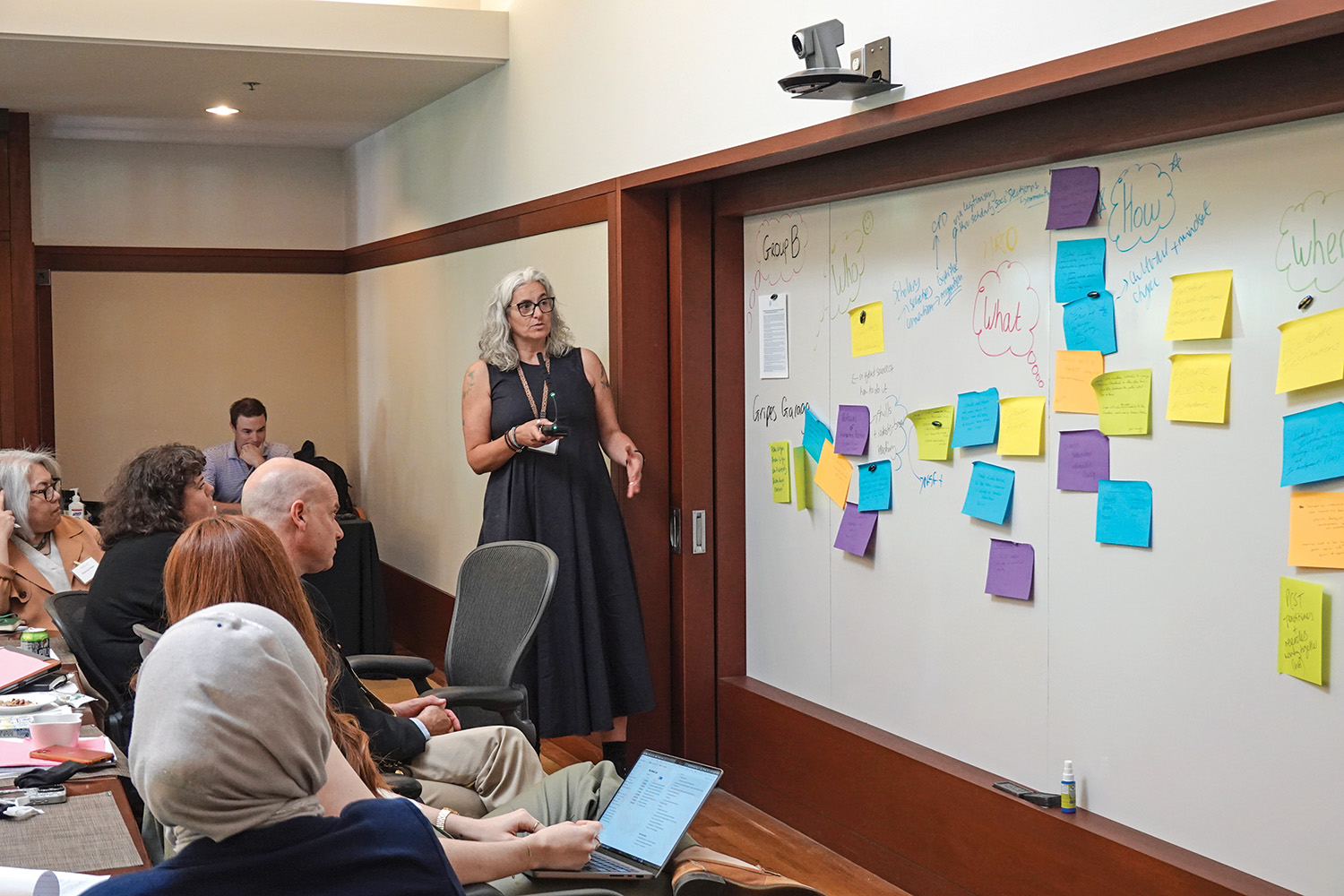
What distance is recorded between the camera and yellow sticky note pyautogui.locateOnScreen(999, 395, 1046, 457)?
2.97m

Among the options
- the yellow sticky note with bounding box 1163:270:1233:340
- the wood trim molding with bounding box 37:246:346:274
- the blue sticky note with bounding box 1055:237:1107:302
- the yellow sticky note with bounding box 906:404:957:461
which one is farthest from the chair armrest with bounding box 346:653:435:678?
the wood trim molding with bounding box 37:246:346:274

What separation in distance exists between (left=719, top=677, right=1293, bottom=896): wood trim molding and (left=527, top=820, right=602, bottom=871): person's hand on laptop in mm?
1280

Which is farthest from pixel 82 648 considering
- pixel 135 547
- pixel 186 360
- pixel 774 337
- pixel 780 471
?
pixel 186 360

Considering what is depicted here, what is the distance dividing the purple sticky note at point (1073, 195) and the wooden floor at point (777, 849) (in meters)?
1.79

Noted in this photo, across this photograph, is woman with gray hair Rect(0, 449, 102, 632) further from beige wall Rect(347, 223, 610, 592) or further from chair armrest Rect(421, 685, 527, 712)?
beige wall Rect(347, 223, 610, 592)

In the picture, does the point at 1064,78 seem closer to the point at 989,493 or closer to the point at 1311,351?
the point at 1311,351

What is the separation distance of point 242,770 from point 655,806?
4.26 feet

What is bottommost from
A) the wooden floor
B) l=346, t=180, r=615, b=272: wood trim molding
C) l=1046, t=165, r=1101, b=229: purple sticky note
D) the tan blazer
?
the wooden floor

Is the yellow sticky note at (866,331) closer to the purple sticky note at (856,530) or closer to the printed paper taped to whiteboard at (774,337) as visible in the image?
the printed paper taped to whiteboard at (774,337)

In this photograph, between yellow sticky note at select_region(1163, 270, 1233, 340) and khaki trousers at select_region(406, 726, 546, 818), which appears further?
khaki trousers at select_region(406, 726, 546, 818)

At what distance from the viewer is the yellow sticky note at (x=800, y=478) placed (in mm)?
3863

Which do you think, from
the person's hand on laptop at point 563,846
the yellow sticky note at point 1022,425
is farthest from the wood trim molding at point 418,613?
the person's hand on laptop at point 563,846

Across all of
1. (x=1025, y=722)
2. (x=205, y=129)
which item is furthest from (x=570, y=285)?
(x=205, y=129)

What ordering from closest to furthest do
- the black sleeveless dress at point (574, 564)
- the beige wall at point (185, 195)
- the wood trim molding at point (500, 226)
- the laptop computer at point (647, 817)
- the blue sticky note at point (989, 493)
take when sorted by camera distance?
1. the laptop computer at point (647, 817)
2. the blue sticky note at point (989, 493)
3. the black sleeveless dress at point (574, 564)
4. the wood trim molding at point (500, 226)
5. the beige wall at point (185, 195)
